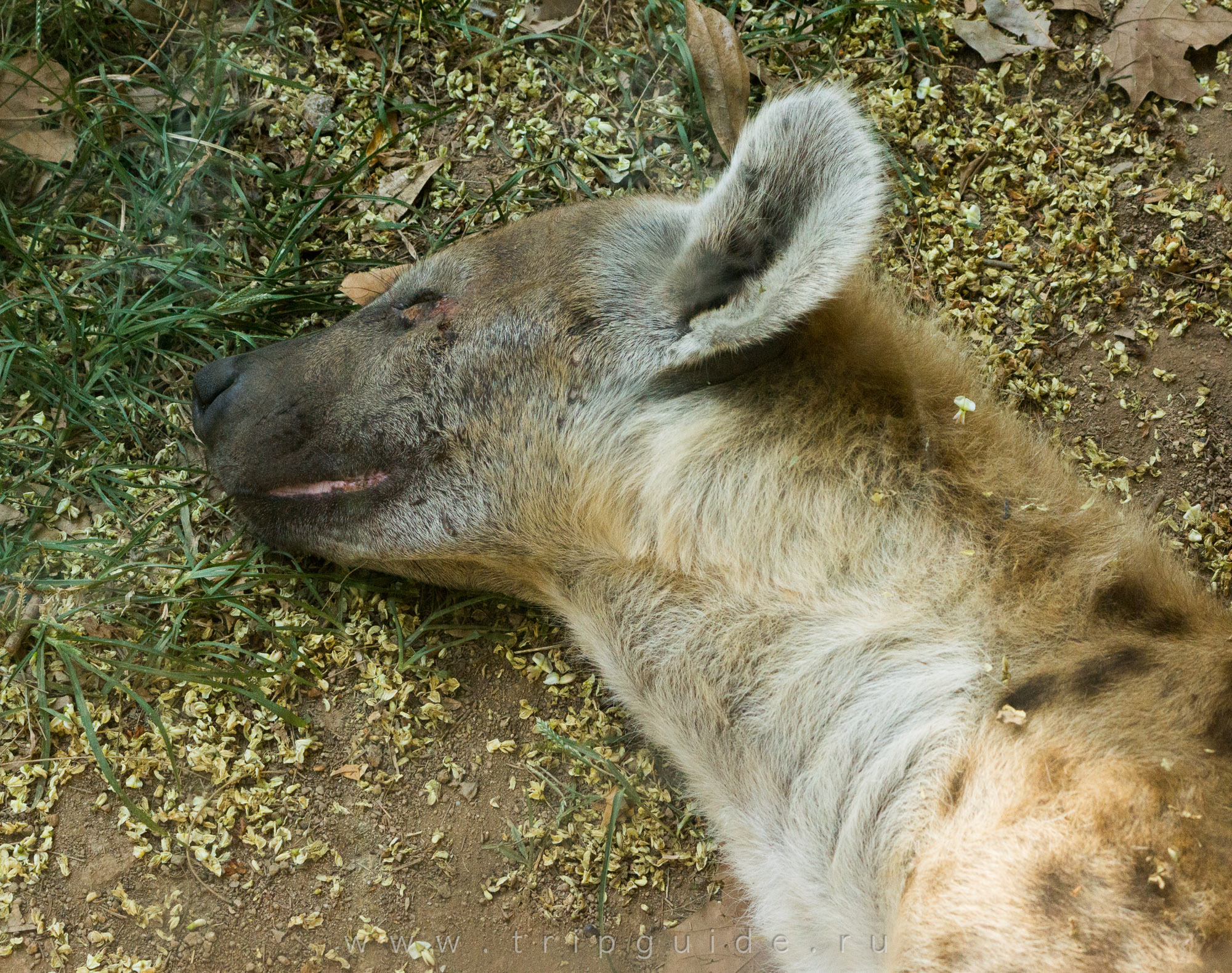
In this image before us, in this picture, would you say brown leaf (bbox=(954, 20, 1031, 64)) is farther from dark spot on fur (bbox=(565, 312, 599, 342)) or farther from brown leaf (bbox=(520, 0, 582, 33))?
dark spot on fur (bbox=(565, 312, 599, 342))

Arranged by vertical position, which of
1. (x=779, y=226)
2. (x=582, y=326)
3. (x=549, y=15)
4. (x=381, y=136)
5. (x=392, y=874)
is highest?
(x=779, y=226)

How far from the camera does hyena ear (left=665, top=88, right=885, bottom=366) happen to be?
233 centimetres

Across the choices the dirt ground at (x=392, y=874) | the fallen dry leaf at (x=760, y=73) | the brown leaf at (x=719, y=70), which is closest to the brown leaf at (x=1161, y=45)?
the fallen dry leaf at (x=760, y=73)

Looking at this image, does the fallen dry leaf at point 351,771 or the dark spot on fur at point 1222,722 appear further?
the fallen dry leaf at point 351,771

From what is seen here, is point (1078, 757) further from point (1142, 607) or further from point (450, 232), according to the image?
point (450, 232)

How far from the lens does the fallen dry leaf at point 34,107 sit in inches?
139

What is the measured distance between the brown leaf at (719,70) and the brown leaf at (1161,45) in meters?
1.33

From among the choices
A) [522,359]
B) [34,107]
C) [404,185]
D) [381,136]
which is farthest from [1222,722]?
[34,107]

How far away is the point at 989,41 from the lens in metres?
3.83

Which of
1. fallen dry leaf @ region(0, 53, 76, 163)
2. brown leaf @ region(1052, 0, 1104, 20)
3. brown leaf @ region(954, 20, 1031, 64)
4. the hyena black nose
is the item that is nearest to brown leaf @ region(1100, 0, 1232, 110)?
brown leaf @ region(1052, 0, 1104, 20)

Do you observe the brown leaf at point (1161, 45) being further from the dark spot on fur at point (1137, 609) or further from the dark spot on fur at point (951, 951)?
the dark spot on fur at point (951, 951)

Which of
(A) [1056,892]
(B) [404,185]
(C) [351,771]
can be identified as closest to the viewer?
(A) [1056,892]

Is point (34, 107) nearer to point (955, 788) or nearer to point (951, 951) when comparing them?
point (955, 788)

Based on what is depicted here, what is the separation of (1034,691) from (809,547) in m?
0.57
